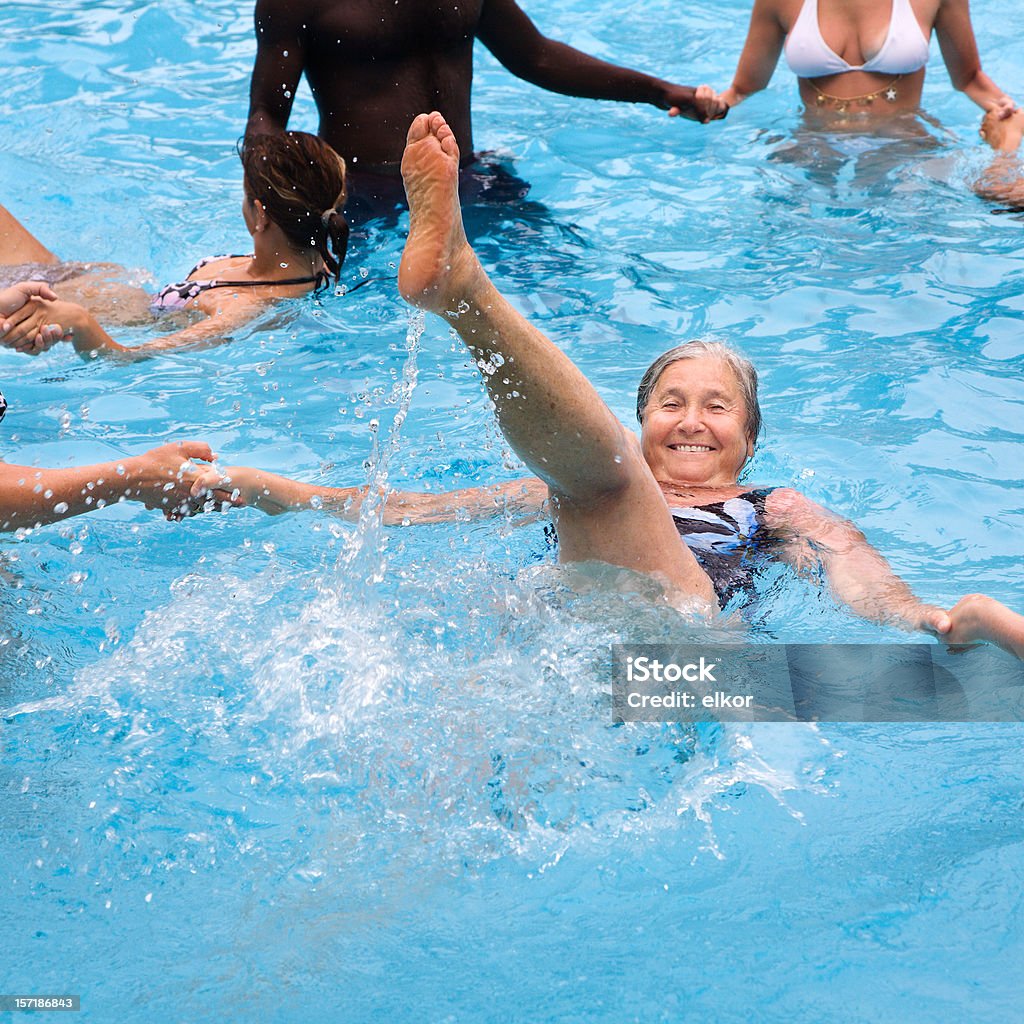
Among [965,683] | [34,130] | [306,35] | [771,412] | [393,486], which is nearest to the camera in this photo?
[965,683]

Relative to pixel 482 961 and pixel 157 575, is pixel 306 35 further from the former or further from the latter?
pixel 482 961

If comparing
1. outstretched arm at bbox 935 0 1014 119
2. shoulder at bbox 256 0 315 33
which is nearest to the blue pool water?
outstretched arm at bbox 935 0 1014 119

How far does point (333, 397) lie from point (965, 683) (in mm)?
2677

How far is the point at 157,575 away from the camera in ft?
12.9

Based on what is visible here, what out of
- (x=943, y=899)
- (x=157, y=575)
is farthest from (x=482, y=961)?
(x=157, y=575)

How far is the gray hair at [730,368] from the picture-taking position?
3873mm

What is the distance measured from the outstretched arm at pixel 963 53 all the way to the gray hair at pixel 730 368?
310 centimetres

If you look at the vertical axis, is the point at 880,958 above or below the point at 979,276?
below

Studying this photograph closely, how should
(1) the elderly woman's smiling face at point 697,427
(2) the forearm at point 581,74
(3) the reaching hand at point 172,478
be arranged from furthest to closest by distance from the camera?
(2) the forearm at point 581,74 → (1) the elderly woman's smiling face at point 697,427 → (3) the reaching hand at point 172,478

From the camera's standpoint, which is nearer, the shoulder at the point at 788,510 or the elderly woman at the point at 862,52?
the shoulder at the point at 788,510

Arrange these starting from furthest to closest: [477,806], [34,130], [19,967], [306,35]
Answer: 1. [34,130]
2. [306,35]
3. [477,806]
4. [19,967]

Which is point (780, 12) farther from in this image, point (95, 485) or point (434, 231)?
point (95, 485)

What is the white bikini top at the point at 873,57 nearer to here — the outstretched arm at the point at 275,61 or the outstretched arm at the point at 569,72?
the outstretched arm at the point at 569,72

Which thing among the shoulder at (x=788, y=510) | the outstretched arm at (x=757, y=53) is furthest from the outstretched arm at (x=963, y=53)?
the shoulder at (x=788, y=510)
